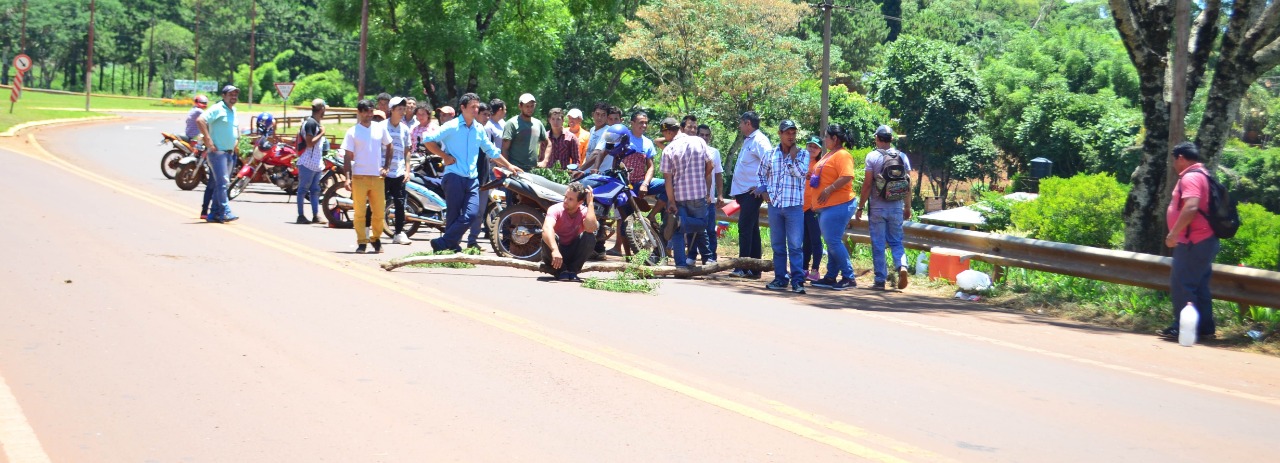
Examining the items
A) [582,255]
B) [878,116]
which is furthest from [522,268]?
[878,116]

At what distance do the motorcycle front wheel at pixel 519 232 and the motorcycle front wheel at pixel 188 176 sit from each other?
1019cm

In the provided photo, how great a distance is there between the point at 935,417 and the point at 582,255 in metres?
5.94

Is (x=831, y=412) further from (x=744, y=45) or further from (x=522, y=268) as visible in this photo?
(x=744, y=45)

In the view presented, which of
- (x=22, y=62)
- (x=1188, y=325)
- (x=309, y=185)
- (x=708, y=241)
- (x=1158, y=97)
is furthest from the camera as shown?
(x=22, y=62)

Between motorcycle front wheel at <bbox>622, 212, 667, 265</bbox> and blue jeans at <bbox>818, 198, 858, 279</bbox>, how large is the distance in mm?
1844

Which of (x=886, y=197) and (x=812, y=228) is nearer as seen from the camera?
(x=886, y=197)

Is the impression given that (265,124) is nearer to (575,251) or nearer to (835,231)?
(575,251)

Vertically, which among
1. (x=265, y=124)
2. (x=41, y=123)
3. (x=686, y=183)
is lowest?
(x=686, y=183)

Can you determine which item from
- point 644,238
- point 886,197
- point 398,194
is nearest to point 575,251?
point 644,238

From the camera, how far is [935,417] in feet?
21.9

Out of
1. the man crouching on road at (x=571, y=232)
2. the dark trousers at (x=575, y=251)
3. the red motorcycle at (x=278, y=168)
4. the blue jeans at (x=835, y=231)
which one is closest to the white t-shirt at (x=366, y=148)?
the man crouching on road at (x=571, y=232)

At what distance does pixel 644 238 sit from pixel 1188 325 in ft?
19.6

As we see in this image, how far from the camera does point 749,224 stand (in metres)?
14.2

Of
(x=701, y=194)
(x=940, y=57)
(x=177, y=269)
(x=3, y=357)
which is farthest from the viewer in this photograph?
(x=940, y=57)
